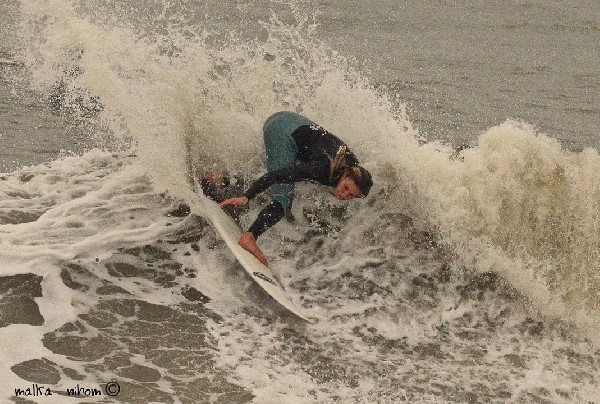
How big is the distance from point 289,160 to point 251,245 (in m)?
1.05

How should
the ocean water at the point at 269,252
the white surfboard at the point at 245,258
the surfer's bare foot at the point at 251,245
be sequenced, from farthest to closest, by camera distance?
the surfer's bare foot at the point at 251,245, the white surfboard at the point at 245,258, the ocean water at the point at 269,252

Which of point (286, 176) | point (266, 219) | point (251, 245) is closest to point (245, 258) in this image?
point (251, 245)

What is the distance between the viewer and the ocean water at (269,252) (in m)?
5.70

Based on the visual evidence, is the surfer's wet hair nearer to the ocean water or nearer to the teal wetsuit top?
the teal wetsuit top

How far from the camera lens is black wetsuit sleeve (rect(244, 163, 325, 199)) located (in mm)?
7035

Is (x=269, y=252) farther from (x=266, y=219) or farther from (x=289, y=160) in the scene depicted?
(x=289, y=160)

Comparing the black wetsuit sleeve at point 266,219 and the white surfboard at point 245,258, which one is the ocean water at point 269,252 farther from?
the black wetsuit sleeve at point 266,219

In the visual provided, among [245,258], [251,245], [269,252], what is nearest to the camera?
[245,258]

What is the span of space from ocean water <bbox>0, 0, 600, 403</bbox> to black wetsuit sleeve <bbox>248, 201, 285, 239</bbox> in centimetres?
42

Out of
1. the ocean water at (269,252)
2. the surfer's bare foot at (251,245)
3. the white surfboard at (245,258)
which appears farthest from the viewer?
the surfer's bare foot at (251,245)

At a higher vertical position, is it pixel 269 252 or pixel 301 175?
pixel 301 175

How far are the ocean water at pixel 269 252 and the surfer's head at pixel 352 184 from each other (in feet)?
2.60

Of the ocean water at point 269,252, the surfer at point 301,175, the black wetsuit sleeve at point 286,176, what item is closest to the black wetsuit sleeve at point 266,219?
the surfer at point 301,175

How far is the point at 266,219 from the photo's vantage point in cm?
705
